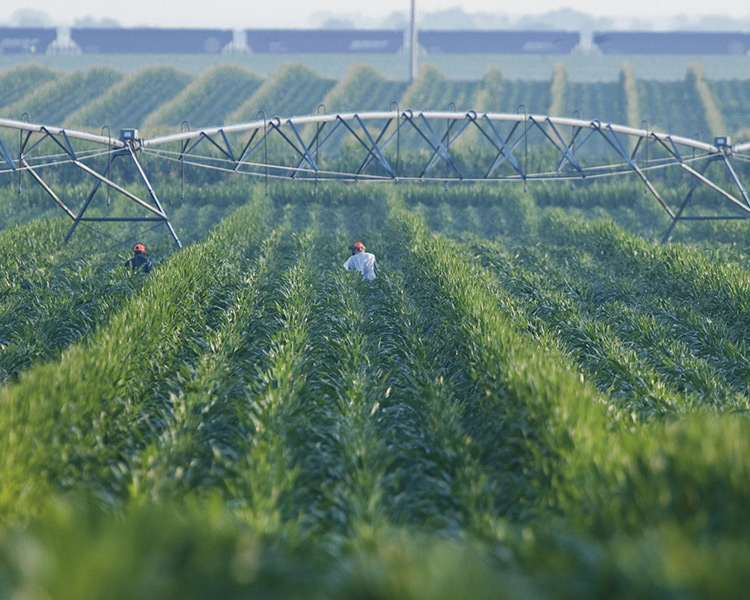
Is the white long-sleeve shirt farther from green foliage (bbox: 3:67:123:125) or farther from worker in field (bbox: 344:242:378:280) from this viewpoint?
green foliage (bbox: 3:67:123:125)

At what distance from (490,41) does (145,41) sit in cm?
3077

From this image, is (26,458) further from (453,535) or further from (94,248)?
(94,248)

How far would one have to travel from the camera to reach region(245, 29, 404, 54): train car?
220 ft

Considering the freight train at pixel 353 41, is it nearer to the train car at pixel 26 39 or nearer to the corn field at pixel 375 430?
the train car at pixel 26 39

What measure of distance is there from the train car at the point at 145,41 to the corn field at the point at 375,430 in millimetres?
56498

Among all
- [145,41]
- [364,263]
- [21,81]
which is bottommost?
[364,263]

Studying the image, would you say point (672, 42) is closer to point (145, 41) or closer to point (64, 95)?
point (145, 41)

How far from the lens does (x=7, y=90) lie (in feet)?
156

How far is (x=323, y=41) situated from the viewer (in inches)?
2638

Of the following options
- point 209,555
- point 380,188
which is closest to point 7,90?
point 380,188

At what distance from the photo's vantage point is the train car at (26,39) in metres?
66.4

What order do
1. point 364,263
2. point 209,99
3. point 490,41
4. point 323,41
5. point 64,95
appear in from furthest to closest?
1. point 490,41
2. point 323,41
3. point 209,99
4. point 64,95
5. point 364,263

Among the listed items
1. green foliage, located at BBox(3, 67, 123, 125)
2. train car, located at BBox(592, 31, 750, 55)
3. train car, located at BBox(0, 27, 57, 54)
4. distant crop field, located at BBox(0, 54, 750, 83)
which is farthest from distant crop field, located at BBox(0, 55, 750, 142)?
train car, located at BBox(0, 27, 57, 54)

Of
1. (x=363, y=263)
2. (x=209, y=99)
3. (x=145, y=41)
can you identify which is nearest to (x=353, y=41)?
(x=145, y=41)
